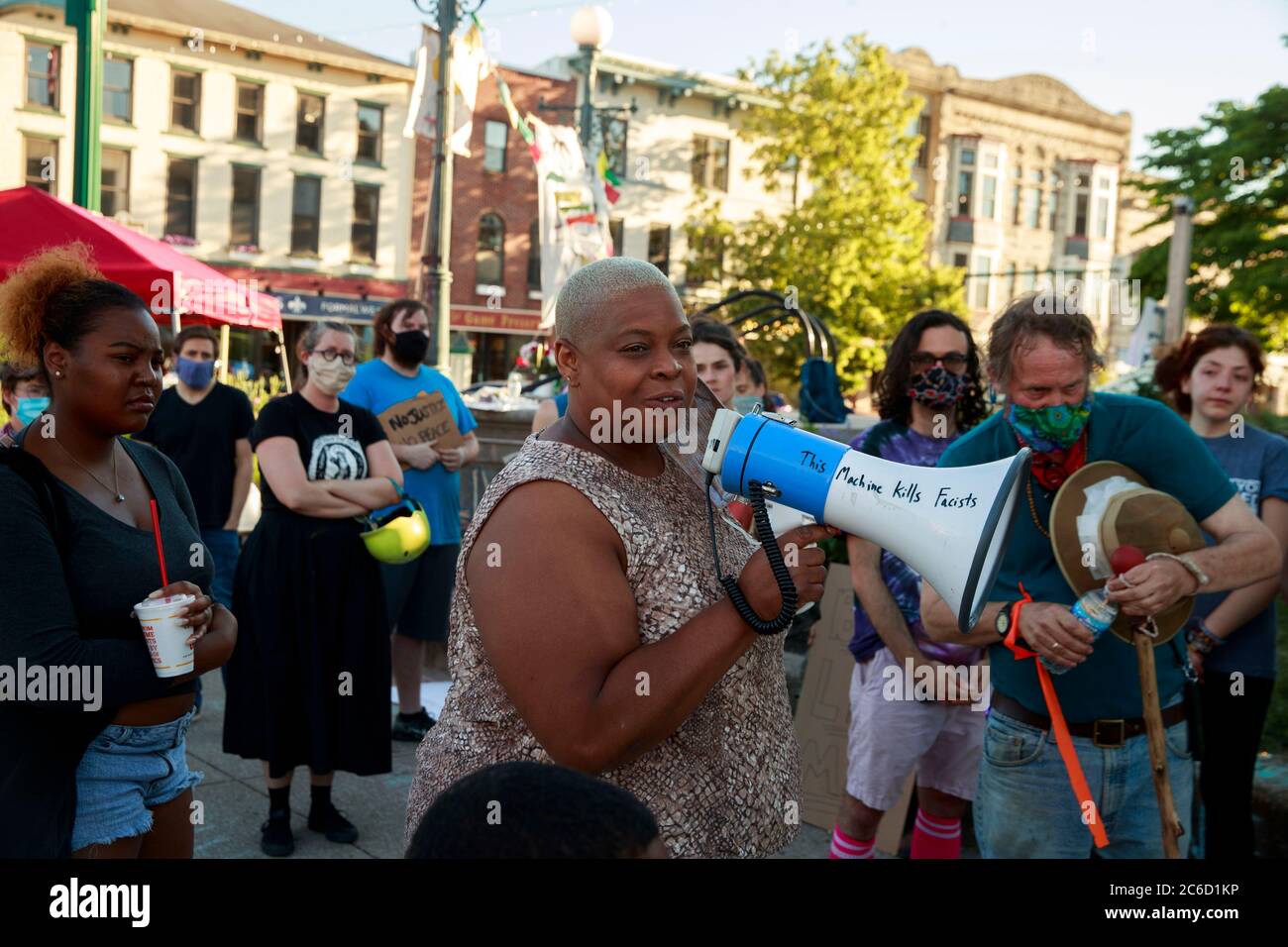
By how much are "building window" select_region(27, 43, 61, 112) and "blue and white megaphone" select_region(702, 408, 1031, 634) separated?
30568mm

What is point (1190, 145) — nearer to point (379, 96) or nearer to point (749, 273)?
point (749, 273)

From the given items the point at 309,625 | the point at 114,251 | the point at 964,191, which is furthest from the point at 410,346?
the point at 964,191

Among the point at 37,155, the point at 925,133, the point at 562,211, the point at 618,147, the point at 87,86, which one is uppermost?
the point at 925,133

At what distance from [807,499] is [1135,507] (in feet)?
3.36

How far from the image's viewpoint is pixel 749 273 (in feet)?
85.6

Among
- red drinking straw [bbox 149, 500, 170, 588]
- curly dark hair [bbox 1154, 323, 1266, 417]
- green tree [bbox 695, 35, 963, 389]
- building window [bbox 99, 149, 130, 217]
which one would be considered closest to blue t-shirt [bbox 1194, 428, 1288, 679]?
curly dark hair [bbox 1154, 323, 1266, 417]

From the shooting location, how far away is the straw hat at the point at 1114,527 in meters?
2.45

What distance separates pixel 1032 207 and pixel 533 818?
1680 inches

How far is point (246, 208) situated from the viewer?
30312 millimetres

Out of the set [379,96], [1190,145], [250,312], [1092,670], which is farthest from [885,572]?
[379,96]

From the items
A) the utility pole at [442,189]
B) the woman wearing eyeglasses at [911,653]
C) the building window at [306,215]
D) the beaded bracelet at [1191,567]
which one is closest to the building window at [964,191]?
the building window at [306,215]

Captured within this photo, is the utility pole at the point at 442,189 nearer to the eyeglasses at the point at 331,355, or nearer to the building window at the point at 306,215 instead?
the eyeglasses at the point at 331,355

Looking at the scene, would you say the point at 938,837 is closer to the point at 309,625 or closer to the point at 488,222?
the point at 309,625

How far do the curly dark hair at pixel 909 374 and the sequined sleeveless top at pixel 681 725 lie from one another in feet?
A: 6.44
